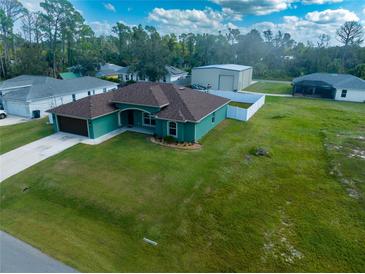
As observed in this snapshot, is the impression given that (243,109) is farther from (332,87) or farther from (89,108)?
(332,87)

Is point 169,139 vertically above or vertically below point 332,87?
below

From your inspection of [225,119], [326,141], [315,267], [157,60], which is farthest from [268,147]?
[157,60]

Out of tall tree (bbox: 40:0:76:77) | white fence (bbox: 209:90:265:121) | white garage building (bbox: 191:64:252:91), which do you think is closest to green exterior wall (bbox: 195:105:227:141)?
white fence (bbox: 209:90:265:121)

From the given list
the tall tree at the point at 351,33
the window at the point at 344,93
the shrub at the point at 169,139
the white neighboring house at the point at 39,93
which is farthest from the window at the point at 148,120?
the tall tree at the point at 351,33

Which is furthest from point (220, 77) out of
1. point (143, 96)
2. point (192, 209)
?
point (192, 209)

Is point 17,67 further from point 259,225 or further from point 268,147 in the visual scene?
point 259,225
